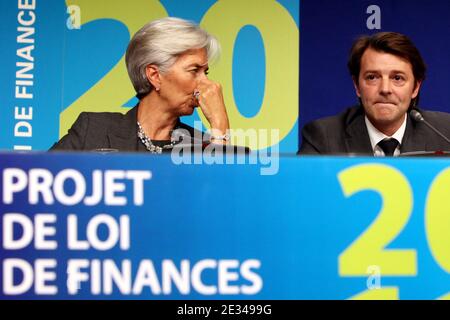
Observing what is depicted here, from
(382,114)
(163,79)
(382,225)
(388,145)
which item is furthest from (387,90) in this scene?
(382,225)

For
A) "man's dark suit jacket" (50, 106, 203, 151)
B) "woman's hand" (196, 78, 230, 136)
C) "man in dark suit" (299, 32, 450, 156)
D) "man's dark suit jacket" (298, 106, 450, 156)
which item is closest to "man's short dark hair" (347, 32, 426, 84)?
"man in dark suit" (299, 32, 450, 156)

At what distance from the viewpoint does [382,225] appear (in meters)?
1.70

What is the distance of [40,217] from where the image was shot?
5.47 feet

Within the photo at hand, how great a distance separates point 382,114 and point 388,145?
109mm

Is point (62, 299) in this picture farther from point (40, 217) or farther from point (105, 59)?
point (105, 59)

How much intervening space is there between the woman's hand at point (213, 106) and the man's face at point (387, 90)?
1.71 ft

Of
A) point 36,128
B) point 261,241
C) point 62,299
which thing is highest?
point 36,128

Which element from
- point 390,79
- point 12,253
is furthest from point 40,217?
point 390,79

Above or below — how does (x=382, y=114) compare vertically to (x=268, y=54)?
below

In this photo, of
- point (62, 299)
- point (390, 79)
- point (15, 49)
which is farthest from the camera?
point (15, 49)

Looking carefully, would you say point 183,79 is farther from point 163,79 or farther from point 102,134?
point 102,134

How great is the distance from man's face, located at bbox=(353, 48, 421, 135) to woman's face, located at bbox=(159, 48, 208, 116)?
568 mm

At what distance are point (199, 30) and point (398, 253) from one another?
1.35m

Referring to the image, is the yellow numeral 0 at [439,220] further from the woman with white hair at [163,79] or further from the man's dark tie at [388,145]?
the woman with white hair at [163,79]
